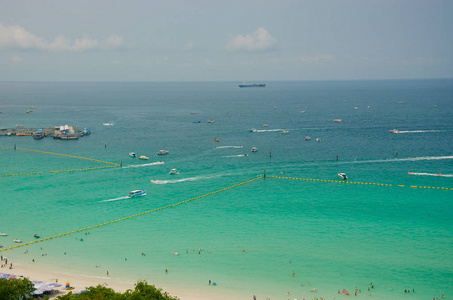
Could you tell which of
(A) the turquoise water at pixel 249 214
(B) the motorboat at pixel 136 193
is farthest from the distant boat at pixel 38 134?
(B) the motorboat at pixel 136 193

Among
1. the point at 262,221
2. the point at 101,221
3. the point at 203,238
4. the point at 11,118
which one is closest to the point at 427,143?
the point at 262,221

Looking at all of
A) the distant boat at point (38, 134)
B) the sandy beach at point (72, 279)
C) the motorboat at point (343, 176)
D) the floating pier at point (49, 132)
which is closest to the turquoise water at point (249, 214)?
the sandy beach at point (72, 279)

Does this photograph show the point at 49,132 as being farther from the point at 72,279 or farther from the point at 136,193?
the point at 72,279

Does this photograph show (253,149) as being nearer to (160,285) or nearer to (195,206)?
(195,206)

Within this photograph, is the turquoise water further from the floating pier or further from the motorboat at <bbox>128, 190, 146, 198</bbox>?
the floating pier

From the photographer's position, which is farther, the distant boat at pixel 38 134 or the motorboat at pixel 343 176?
the distant boat at pixel 38 134

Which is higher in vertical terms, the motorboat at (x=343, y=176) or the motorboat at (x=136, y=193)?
the motorboat at (x=343, y=176)

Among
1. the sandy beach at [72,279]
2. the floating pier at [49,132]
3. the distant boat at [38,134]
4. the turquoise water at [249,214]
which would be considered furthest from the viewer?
the distant boat at [38,134]

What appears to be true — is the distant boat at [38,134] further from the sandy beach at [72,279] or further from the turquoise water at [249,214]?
the sandy beach at [72,279]

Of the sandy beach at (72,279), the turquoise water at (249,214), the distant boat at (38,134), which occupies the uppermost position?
the distant boat at (38,134)

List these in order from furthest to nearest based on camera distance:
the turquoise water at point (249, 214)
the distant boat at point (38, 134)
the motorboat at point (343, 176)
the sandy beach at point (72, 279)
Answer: the distant boat at point (38, 134), the motorboat at point (343, 176), the turquoise water at point (249, 214), the sandy beach at point (72, 279)

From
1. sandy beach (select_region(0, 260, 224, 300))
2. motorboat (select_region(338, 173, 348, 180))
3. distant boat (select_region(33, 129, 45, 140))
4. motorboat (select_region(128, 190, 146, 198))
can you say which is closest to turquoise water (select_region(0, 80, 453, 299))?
sandy beach (select_region(0, 260, 224, 300))
